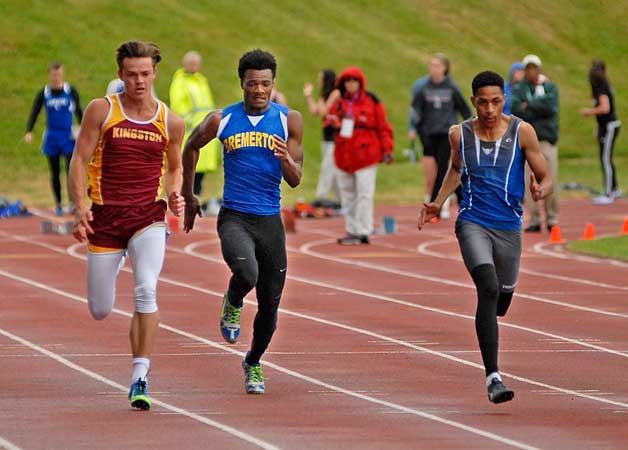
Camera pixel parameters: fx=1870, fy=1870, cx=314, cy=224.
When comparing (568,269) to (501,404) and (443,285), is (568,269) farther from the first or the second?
(501,404)

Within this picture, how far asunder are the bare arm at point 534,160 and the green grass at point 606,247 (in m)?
8.94

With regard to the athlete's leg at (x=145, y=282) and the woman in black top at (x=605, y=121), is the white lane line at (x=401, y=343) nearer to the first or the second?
the athlete's leg at (x=145, y=282)

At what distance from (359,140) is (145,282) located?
11040 millimetres

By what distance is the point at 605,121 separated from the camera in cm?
2791

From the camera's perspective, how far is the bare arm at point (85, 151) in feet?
32.1

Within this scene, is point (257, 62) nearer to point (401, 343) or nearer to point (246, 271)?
point (246, 271)

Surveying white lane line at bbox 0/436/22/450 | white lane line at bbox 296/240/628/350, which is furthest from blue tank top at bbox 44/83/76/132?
white lane line at bbox 0/436/22/450

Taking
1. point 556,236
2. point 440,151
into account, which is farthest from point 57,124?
point 556,236

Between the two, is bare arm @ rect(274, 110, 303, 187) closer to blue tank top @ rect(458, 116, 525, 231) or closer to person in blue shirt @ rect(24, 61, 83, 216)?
blue tank top @ rect(458, 116, 525, 231)

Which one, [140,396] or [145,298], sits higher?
[145,298]

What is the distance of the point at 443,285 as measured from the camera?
1695cm

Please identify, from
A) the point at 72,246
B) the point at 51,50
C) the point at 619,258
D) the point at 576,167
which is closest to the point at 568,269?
the point at 619,258

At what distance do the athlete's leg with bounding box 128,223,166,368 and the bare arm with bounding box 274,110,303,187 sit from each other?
84cm

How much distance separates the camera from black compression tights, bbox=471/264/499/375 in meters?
9.99
